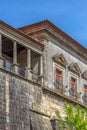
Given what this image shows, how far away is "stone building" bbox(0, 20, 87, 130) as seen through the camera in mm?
27297

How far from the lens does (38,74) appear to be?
3152 centimetres

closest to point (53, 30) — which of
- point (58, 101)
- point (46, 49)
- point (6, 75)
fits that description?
point (46, 49)

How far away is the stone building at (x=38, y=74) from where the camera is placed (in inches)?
1075

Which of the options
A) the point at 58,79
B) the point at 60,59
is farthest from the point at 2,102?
the point at 60,59

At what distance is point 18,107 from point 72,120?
131 inches

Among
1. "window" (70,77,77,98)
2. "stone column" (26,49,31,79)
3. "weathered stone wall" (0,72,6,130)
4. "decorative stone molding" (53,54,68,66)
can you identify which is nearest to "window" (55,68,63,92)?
"decorative stone molding" (53,54,68,66)

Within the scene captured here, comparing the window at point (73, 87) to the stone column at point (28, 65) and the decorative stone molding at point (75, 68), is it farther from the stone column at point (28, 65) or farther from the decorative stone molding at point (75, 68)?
the stone column at point (28, 65)

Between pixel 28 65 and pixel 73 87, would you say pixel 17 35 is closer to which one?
pixel 28 65

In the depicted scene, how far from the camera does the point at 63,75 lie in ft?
113

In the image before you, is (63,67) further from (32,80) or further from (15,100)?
(15,100)

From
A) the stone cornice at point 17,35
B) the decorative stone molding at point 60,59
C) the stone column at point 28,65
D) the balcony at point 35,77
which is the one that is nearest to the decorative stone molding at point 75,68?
the decorative stone molding at point 60,59

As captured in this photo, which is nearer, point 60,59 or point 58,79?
point 58,79

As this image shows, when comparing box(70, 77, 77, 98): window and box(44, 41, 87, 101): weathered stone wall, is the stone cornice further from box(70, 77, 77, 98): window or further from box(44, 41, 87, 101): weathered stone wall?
box(70, 77, 77, 98): window

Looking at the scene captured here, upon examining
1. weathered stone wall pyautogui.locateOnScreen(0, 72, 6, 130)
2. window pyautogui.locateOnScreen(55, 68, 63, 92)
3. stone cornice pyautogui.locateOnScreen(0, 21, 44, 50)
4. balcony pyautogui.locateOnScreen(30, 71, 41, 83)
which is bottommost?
weathered stone wall pyautogui.locateOnScreen(0, 72, 6, 130)
